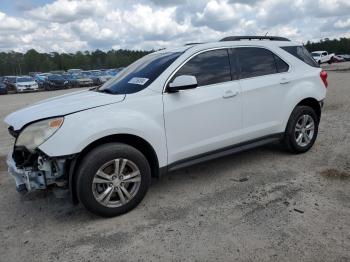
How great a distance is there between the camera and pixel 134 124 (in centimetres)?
383

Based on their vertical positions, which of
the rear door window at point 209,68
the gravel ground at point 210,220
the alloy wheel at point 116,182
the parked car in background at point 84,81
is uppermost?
the rear door window at point 209,68

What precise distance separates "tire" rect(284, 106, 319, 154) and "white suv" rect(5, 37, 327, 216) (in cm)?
2

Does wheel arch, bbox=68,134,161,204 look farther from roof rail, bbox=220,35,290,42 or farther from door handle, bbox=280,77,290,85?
door handle, bbox=280,77,290,85

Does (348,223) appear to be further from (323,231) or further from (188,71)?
(188,71)

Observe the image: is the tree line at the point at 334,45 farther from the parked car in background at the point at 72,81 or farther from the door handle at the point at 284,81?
the door handle at the point at 284,81

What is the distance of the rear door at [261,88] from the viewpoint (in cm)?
479

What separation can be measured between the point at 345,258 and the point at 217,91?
2346mm

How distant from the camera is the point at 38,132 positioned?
3.58 metres

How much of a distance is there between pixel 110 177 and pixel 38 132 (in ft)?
2.81

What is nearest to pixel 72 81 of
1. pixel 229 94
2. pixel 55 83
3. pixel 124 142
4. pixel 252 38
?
pixel 55 83

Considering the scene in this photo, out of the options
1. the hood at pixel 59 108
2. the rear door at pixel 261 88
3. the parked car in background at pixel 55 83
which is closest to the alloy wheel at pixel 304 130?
the rear door at pixel 261 88

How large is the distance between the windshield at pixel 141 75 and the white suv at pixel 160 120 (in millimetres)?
20

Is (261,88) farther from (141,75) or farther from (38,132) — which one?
(38,132)

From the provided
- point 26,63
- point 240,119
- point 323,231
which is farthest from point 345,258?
point 26,63
